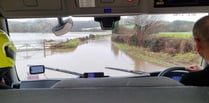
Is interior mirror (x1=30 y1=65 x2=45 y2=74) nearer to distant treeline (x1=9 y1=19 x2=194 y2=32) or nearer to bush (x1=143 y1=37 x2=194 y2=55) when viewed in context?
distant treeline (x1=9 y1=19 x2=194 y2=32)

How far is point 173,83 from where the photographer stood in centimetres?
133

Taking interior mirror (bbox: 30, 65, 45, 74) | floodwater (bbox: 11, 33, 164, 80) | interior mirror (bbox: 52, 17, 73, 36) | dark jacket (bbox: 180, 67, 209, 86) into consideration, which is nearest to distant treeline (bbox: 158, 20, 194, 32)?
floodwater (bbox: 11, 33, 164, 80)

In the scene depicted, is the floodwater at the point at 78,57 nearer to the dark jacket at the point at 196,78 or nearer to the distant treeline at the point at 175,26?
the distant treeline at the point at 175,26

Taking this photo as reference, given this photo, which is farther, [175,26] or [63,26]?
[175,26]

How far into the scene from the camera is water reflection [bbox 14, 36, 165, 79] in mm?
2479

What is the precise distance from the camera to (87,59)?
2512mm

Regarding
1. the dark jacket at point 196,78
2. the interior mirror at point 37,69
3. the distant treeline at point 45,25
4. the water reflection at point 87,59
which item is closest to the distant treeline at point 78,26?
the distant treeline at point 45,25

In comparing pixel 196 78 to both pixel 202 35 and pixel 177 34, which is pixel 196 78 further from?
pixel 177 34

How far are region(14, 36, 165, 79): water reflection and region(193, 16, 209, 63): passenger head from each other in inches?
24.4

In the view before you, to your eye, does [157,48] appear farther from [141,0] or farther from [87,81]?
[87,81]

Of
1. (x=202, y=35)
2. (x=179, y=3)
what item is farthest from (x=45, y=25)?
(x=202, y=35)

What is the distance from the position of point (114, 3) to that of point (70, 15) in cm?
33

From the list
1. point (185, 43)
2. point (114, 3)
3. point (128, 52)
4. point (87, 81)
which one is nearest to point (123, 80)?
point (87, 81)

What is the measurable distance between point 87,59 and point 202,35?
1028 millimetres
